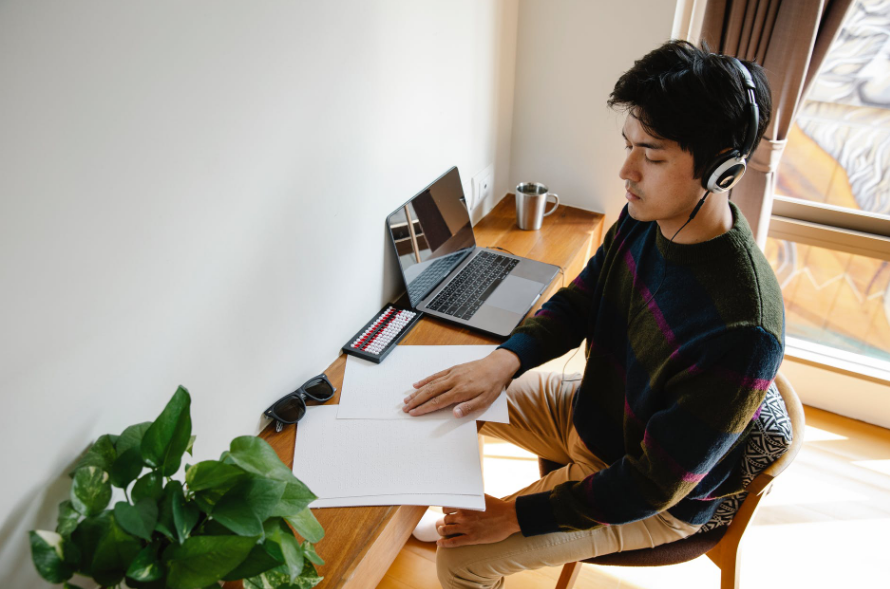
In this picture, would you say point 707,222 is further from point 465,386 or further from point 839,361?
point 839,361

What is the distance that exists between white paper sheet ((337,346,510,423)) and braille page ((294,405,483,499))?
1.1 inches

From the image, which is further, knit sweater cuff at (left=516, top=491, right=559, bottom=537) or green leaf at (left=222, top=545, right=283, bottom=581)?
knit sweater cuff at (left=516, top=491, right=559, bottom=537)

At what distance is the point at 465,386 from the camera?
48.9 inches

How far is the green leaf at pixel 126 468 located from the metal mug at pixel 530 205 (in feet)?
4.52

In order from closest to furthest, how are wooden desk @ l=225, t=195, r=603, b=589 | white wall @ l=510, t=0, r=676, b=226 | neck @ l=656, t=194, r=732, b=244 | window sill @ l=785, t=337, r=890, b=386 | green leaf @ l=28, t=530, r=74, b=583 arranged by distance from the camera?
green leaf @ l=28, t=530, r=74, b=583
wooden desk @ l=225, t=195, r=603, b=589
neck @ l=656, t=194, r=732, b=244
white wall @ l=510, t=0, r=676, b=226
window sill @ l=785, t=337, r=890, b=386

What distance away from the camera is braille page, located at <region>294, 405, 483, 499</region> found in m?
1.07

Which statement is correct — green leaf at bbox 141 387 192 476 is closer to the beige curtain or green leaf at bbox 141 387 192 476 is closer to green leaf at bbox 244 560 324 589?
green leaf at bbox 244 560 324 589

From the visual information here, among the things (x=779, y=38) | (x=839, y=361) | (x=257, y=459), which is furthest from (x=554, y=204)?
(x=257, y=459)

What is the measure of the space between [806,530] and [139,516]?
1867mm

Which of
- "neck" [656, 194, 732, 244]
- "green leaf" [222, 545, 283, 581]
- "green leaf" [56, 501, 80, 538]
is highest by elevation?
"neck" [656, 194, 732, 244]

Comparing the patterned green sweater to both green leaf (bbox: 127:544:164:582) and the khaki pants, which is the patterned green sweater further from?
green leaf (bbox: 127:544:164:582)

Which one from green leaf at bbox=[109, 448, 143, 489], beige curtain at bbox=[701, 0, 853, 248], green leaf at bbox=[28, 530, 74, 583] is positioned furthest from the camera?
beige curtain at bbox=[701, 0, 853, 248]

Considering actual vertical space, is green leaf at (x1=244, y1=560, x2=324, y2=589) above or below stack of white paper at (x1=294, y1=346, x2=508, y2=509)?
above

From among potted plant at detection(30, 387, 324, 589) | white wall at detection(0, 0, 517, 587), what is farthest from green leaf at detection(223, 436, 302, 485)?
white wall at detection(0, 0, 517, 587)
